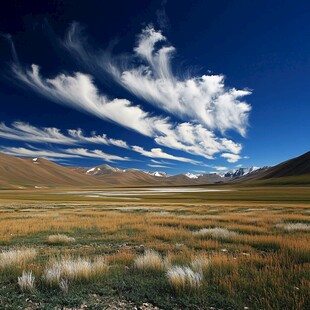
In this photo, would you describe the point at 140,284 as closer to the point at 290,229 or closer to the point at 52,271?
the point at 52,271

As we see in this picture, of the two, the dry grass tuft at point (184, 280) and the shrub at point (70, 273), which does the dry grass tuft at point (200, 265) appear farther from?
the shrub at point (70, 273)

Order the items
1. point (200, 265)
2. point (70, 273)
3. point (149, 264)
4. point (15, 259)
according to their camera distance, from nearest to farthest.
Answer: point (70, 273) < point (200, 265) < point (149, 264) < point (15, 259)

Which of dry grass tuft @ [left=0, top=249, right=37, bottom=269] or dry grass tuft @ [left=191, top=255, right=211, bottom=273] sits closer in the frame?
dry grass tuft @ [left=191, top=255, right=211, bottom=273]

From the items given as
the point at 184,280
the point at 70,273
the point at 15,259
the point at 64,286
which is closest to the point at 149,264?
the point at 184,280

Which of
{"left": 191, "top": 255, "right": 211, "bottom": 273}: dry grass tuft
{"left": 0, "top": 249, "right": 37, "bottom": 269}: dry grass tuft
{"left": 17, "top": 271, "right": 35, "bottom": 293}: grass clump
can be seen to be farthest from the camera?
{"left": 0, "top": 249, "right": 37, "bottom": 269}: dry grass tuft

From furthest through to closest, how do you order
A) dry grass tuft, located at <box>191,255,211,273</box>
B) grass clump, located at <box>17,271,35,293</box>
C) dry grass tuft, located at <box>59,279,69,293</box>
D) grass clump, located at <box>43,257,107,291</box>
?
1. dry grass tuft, located at <box>191,255,211,273</box>
2. grass clump, located at <box>43,257,107,291</box>
3. grass clump, located at <box>17,271,35,293</box>
4. dry grass tuft, located at <box>59,279,69,293</box>

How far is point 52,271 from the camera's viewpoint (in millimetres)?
7730

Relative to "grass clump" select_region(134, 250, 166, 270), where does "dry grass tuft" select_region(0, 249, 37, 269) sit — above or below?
above

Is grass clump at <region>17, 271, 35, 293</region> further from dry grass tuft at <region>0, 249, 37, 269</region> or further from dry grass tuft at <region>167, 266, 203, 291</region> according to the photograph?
dry grass tuft at <region>167, 266, 203, 291</region>

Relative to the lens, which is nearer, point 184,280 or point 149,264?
point 184,280

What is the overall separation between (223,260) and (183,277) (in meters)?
2.65

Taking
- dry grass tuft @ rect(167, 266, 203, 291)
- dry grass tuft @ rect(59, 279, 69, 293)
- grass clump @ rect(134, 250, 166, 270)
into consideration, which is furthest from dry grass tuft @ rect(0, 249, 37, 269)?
dry grass tuft @ rect(167, 266, 203, 291)

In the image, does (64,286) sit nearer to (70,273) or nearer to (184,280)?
(70,273)

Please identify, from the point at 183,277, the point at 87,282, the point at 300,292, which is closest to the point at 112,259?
the point at 87,282
